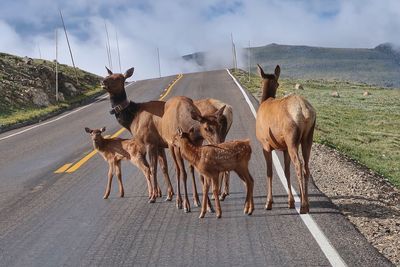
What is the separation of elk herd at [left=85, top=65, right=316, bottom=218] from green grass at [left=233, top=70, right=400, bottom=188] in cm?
576

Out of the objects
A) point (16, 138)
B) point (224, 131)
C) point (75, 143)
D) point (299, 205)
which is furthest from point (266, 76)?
point (16, 138)

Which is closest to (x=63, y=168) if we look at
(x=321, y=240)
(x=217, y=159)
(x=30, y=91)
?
(x=217, y=159)

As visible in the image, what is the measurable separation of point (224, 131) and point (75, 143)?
951 centimetres

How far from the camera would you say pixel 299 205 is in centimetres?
868

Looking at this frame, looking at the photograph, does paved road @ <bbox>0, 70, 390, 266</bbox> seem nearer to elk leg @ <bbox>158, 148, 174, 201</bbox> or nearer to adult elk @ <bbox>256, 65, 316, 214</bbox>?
elk leg @ <bbox>158, 148, 174, 201</bbox>

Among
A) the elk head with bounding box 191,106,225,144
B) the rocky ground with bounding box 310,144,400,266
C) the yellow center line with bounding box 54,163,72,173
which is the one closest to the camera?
the rocky ground with bounding box 310,144,400,266

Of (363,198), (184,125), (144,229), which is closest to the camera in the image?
(144,229)

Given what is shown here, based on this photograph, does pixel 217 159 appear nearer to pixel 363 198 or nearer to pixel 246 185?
pixel 246 185

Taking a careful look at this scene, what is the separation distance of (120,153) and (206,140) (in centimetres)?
225

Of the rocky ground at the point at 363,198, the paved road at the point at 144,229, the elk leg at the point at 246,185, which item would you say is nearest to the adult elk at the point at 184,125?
the elk leg at the point at 246,185

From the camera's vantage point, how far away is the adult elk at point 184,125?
8.26 m

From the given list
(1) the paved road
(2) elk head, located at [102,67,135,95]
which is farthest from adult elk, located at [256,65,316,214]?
(2) elk head, located at [102,67,135,95]

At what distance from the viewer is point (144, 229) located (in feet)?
25.9

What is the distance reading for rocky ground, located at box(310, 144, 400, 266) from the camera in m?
7.23
